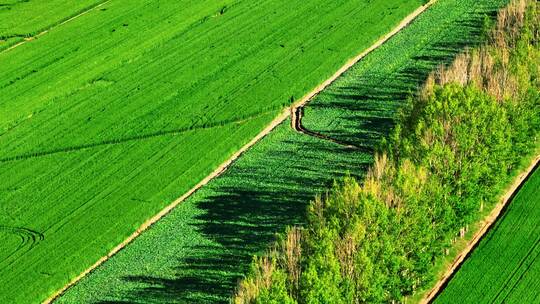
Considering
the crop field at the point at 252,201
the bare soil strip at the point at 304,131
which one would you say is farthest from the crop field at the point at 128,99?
the bare soil strip at the point at 304,131

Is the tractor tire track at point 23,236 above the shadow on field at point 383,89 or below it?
below

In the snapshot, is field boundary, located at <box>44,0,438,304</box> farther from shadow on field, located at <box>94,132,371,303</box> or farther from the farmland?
the farmland

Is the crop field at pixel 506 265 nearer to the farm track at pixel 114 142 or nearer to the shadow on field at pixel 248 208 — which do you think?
the shadow on field at pixel 248 208

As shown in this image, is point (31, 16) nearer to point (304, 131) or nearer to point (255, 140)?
point (255, 140)

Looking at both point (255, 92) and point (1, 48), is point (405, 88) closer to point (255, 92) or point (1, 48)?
point (255, 92)

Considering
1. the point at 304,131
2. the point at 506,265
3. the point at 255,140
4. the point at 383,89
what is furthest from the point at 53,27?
the point at 506,265

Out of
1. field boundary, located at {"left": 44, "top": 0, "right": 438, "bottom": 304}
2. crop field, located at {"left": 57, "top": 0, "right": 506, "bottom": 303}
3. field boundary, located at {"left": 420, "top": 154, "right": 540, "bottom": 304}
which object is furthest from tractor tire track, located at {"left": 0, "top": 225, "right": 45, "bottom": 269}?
field boundary, located at {"left": 420, "top": 154, "right": 540, "bottom": 304}

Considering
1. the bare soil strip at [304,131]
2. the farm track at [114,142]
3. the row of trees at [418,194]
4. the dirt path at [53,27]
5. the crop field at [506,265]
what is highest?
the dirt path at [53,27]

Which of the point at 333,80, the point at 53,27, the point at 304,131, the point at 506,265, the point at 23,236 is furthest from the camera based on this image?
the point at 53,27
